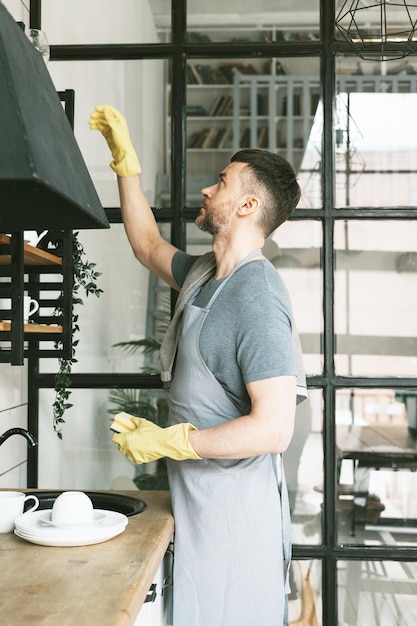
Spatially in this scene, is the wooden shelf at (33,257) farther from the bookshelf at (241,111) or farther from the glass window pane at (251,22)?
the glass window pane at (251,22)

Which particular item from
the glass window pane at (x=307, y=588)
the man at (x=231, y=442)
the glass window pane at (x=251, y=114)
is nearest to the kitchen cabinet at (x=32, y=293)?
the man at (x=231, y=442)

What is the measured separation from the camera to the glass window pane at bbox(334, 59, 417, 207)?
262 centimetres

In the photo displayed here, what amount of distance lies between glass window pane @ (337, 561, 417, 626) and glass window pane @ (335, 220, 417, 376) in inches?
23.8

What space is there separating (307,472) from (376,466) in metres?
0.22

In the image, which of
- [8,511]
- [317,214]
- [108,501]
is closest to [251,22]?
[317,214]

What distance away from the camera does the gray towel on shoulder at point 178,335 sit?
2164 mm

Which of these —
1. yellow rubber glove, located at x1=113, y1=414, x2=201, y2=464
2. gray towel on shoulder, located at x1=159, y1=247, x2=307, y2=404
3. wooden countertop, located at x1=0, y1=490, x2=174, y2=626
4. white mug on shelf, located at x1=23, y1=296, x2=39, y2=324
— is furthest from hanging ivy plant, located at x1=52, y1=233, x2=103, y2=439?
wooden countertop, located at x1=0, y1=490, x2=174, y2=626

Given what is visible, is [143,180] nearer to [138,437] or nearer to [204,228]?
[204,228]

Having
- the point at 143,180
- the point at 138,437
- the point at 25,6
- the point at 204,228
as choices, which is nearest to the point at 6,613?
the point at 138,437

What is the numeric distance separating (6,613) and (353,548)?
1515 mm

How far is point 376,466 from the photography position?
8.56 feet

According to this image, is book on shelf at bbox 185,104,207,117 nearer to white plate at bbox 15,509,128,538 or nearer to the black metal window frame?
the black metal window frame

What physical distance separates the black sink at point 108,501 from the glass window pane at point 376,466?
0.76 meters

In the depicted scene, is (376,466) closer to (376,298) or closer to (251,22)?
(376,298)
